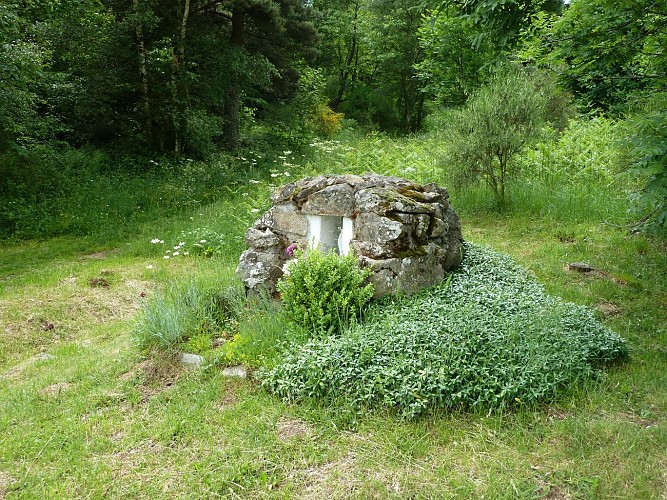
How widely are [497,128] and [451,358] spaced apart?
585 cm

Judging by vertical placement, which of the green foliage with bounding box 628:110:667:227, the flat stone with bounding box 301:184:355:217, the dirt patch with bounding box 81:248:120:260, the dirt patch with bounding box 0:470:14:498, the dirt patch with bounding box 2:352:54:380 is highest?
the green foliage with bounding box 628:110:667:227

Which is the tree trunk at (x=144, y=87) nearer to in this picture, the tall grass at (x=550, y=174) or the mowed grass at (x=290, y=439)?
the tall grass at (x=550, y=174)

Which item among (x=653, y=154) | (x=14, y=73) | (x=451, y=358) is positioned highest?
(x=14, y=73)

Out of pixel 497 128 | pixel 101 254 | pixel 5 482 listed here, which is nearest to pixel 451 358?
pixel 5 482

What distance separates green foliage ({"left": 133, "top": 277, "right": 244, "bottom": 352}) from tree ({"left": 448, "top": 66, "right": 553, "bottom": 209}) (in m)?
5.36

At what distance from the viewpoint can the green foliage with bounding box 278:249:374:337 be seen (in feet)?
13.6

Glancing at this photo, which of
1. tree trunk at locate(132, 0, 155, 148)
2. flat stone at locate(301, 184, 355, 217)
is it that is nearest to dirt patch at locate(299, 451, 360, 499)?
flat stone at locate(301, 184, 355, 217)

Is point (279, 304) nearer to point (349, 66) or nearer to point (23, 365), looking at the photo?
point (23, 365)

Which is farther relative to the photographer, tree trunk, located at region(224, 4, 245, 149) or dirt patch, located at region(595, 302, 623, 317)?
tree trunk, located at region(224, 4, 245, 149)

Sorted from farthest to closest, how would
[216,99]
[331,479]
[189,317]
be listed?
[216,99] < [189,317] < [331,479]

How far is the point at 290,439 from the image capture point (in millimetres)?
3104

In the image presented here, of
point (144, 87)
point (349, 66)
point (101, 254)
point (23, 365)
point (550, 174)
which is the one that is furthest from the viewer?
point (349, 66)

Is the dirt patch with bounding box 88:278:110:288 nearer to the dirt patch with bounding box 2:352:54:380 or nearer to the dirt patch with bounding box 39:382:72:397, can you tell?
the dirt patch with bounding box 2:352:54:380

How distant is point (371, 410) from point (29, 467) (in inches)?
84.9
